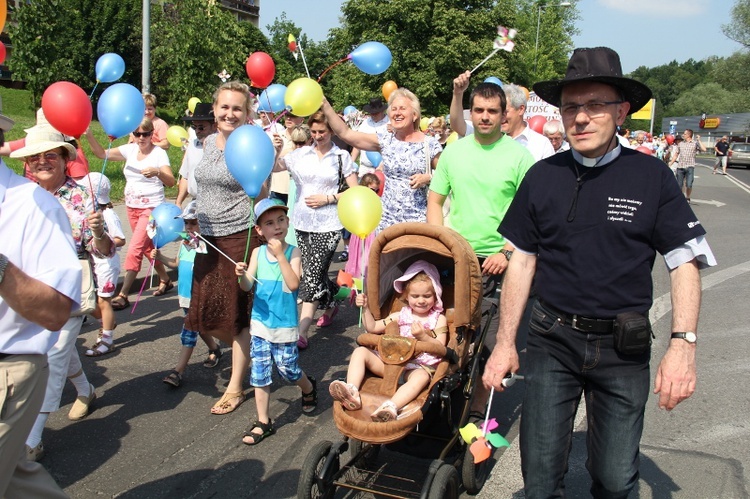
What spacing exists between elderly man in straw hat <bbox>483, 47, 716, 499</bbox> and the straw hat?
8.48ft

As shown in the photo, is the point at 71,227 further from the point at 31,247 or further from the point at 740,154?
the point at 740,154

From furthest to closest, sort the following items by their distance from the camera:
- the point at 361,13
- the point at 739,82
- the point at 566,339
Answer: the point at 739,82 < the point at 361,13 < the point at 566,339

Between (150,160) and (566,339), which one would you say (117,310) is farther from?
(566,339)

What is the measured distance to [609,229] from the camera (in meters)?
2.66

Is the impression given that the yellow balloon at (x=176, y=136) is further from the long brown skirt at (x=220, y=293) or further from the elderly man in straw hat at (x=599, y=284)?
the elderly man in straw hat at (x=599, y=284)

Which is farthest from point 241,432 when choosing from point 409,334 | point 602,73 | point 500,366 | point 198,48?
point 198,48

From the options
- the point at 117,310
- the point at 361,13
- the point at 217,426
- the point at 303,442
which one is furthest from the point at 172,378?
the point at 361,13

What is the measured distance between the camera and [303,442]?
4.34m

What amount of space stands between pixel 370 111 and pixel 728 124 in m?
76.7

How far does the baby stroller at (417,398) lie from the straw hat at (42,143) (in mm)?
1857

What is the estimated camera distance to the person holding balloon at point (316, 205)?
6.26 meters

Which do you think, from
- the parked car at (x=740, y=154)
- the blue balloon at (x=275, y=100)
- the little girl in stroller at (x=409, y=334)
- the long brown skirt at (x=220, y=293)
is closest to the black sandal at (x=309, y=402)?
the long brown skirt at (x=220, y=293)

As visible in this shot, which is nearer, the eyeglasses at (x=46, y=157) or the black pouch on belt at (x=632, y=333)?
the black pouch on belt at (x=632, y=333)

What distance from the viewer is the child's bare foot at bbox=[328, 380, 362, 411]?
11.1 ft
